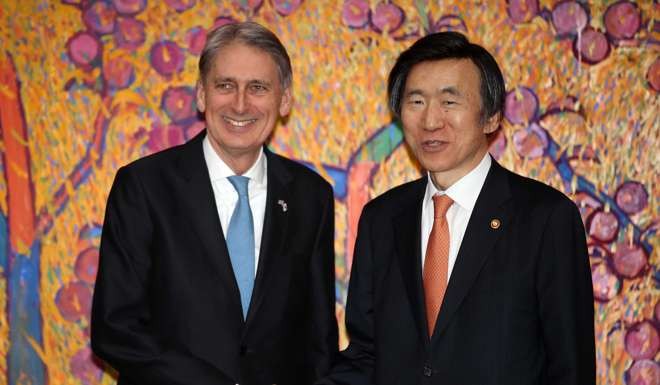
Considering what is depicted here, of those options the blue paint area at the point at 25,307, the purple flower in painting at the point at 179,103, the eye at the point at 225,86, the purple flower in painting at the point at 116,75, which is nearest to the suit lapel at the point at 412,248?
the eye at the point at 225,86

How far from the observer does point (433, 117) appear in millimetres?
2043

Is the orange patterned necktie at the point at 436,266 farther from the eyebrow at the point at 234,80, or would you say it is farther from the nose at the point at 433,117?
the eyebrow at the point at 234,80

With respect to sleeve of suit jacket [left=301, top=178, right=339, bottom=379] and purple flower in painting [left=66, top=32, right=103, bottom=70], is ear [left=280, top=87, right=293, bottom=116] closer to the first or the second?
sleeve of suit jacket [left=301, top=178, right=339, bottom=379]

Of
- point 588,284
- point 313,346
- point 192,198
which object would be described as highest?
point 192,198

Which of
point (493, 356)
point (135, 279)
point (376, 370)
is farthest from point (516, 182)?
point (135, 279)

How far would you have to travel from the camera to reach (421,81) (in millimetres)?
2088

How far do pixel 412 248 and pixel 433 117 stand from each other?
38 cm

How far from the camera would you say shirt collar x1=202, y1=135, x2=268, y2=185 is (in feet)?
7.47

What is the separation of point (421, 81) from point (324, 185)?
0.59m

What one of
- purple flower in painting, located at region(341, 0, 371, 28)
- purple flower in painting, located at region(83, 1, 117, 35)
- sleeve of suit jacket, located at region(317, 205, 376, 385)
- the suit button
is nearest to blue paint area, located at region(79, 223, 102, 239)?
purple flower in painting, located at region(83, 1, 117, 35)

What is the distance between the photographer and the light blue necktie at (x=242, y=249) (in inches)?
86.4

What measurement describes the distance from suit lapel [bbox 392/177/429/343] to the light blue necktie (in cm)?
44

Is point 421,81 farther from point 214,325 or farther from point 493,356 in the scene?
point 214,325

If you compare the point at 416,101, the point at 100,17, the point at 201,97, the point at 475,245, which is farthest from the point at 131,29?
the point at 475,245
